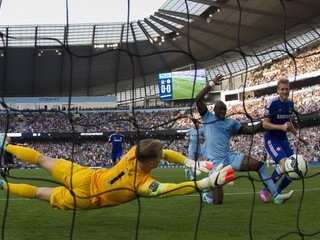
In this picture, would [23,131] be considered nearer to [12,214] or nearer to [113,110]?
[113,110]

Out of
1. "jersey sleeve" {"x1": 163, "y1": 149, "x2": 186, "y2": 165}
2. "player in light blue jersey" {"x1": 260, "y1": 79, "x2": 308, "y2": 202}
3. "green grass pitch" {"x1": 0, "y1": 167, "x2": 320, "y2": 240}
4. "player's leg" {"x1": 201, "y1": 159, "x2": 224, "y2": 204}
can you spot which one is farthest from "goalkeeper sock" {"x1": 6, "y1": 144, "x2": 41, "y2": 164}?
"player in light blue jersey" {"x1": 260, "y1": 79, "x2": 308, "y2": 202}

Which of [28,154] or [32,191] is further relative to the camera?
[28,154]

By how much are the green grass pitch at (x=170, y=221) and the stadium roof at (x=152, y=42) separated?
27.2 meters

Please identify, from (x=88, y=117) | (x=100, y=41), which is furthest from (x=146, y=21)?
(x=88, y=117)

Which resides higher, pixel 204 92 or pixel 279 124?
pixel 204 92

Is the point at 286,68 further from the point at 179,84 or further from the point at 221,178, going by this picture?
the point at 221,178

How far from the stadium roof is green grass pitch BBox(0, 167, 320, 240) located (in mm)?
27169

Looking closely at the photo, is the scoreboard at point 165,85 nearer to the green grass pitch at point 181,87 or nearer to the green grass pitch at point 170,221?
the green grass pitch at point 181,87

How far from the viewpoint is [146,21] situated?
140 feet

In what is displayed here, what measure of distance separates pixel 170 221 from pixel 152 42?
1673 inches

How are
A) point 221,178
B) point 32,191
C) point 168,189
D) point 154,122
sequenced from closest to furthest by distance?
point 221,178 → point 168,189 → point 32,191 → point 154,122

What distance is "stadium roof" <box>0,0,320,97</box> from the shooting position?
122 feet

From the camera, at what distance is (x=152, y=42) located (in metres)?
46.7

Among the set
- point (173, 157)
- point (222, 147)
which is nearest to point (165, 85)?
point (222, 147)
